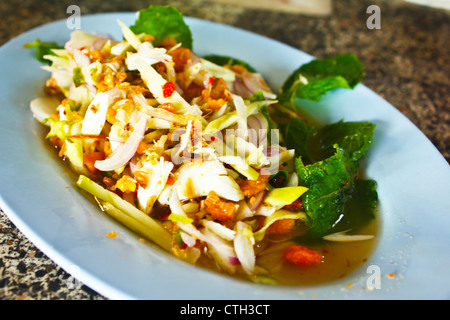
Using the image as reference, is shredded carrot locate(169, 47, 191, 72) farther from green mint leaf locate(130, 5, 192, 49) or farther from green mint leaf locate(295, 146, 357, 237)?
green mint leaf locate(295, 146, 357, 237)

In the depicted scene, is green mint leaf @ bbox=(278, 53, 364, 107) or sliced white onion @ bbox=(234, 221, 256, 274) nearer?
sliced white onion @ bbox=(234, 221, 256, 274)

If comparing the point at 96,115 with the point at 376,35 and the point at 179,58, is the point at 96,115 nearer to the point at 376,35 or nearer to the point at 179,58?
the point at 179,58

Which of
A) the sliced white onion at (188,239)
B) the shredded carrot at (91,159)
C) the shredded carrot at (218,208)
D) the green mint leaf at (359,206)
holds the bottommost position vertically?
the green mint leaf at (359,206)

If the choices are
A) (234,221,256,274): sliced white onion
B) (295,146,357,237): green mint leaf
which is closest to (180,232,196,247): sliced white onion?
(234,221,256,274): sliced white onion

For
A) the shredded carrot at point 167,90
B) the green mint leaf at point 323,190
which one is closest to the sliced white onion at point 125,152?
the shredded carrot at point 167,90

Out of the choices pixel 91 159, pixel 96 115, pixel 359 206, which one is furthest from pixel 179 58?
pixel 359 206

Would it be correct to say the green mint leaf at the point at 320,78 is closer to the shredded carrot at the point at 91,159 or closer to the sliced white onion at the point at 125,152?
the sliced white onion at the point at 125,152
